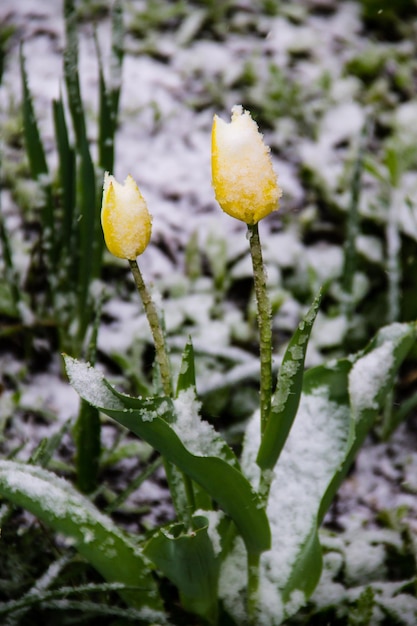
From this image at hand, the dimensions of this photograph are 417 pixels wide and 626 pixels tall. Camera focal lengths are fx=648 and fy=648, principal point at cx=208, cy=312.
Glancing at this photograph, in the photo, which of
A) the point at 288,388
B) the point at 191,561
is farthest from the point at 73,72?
the point at 191,561

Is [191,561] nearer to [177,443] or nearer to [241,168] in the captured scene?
[177,443]

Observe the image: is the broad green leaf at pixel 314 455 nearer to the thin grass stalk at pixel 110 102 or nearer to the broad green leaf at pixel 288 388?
the broad green leaf at pixel 288 388

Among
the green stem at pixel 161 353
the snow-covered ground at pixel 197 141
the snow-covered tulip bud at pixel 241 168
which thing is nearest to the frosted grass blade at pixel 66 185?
the snow-covered ground at pixel 197 141

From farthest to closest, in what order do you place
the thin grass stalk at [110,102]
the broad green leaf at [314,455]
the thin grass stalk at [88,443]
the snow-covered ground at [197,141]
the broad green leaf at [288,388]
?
the snow-covered ground at [197,141] < the thin grass stalk at [110,102] < the thin grass stalk at [88,443] < the broad green leaf at [314,455] < the broad green leaf at [288,388]

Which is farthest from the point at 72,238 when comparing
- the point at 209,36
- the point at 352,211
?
the point at 209,36

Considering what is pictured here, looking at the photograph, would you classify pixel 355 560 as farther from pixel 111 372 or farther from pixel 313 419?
pixel 111 372

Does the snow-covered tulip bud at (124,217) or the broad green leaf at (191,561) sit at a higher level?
the snow-covered tulip bud at (124,217)

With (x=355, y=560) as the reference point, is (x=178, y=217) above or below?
above
